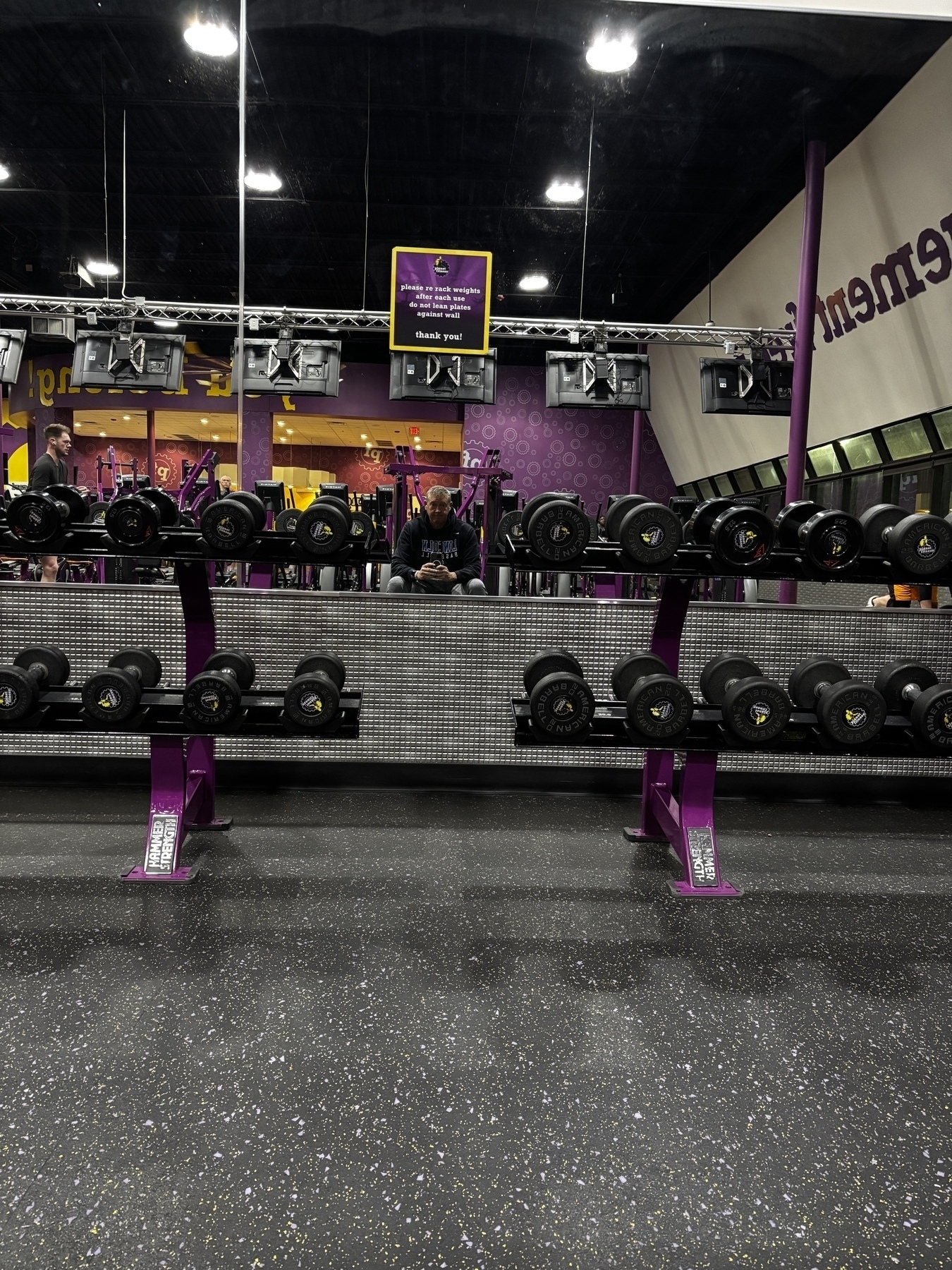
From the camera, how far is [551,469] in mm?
12164

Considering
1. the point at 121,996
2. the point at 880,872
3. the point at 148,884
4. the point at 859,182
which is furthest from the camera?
the point at 859,182

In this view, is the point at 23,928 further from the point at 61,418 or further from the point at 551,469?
the point at 61,418

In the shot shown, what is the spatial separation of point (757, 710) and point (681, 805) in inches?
18.2

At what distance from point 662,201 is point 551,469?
5.02 metres

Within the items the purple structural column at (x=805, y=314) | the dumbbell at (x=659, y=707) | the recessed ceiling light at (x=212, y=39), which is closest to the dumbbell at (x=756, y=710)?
the dumbbell at (x=659, y=707)

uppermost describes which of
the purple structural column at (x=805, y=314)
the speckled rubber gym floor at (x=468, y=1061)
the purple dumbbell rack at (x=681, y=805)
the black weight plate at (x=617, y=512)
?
the purple structural column at (x=805, y=314)

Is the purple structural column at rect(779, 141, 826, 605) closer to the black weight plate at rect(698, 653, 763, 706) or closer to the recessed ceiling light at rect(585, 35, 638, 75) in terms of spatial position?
the recessed ceiling light at rect(585, 35, 638, 75)

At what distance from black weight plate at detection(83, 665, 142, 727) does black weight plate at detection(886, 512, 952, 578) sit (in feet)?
8.76

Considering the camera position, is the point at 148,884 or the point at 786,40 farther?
the point at 786,40

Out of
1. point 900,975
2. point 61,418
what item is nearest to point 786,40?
point 900,975

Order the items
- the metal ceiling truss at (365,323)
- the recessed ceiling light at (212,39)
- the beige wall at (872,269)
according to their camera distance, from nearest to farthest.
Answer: the recessed ceiling light at (212,39), the beige wall at (872,269), the metal ceiling truss at (365,323)

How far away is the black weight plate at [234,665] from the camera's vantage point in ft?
9.26

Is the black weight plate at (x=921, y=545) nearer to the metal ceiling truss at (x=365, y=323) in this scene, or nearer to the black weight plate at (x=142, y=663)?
the black weight plate at (x=142, y=663)

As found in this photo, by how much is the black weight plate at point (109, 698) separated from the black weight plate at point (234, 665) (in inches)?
14.1
